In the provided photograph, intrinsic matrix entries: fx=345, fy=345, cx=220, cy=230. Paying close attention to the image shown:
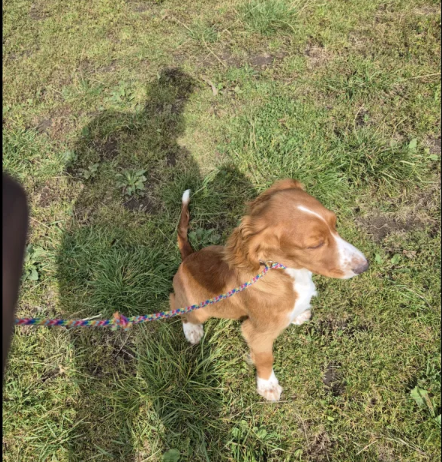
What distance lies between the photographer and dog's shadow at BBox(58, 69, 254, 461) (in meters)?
2.98

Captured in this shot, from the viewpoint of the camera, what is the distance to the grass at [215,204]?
294cm

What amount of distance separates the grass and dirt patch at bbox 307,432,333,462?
0.01m

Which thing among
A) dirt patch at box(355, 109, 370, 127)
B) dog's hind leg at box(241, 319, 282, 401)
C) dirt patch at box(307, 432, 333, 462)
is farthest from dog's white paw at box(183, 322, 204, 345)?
dirt patch at box(355, 109, 370, 127)

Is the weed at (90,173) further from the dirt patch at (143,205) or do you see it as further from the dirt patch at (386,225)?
the dirt patch at (386,225)

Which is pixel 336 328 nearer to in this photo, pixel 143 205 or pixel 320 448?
pixel 320 448

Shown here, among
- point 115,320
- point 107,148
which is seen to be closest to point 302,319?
point 115,320

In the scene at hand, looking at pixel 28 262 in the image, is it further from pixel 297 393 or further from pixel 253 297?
pixel 297 393

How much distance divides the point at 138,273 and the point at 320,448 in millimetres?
2263

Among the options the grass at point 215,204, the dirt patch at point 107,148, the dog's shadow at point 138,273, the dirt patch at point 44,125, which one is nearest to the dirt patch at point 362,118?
the grass at point 215,204

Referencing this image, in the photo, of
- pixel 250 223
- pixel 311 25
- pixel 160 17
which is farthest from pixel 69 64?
pixel 250 223

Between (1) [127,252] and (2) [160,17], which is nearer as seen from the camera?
(1) [127,252]

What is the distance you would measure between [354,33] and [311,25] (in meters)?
0.61

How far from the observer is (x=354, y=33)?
15.8ft

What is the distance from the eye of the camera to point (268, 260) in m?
2.43
